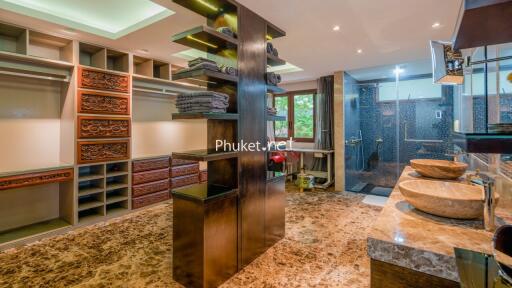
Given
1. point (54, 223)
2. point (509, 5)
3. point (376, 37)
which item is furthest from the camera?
point (54, 223)

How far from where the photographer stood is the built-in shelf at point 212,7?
2.02 metres

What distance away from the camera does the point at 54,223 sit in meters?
3.17

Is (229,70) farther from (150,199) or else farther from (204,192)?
(150,199)

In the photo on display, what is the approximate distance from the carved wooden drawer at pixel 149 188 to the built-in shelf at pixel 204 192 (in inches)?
79.2

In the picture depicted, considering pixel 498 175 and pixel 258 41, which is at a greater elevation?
pixel 258 41

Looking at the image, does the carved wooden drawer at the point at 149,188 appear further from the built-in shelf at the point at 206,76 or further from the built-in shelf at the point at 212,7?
the built-in shelf at the point at 212,7

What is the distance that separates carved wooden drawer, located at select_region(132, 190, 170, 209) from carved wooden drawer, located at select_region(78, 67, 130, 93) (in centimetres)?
168

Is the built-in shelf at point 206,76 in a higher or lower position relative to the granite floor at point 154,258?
higher

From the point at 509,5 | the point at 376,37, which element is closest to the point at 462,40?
the point at 509,5

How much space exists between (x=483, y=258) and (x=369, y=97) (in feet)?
16.8

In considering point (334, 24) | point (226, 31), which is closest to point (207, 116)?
point (226, 31)

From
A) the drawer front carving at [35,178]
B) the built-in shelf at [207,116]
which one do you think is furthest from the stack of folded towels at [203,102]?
the drawer front carving at [35,178]

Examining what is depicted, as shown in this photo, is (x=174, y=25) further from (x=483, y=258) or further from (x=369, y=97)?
(x=369, y=97)

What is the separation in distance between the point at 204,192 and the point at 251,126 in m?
0.76
